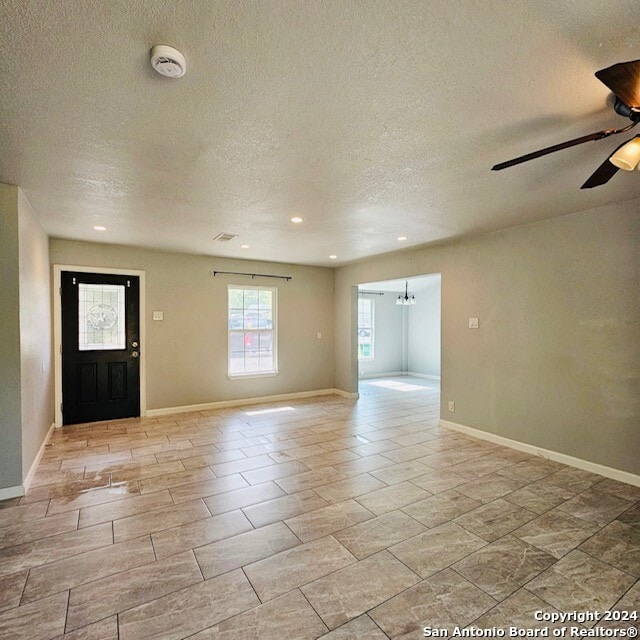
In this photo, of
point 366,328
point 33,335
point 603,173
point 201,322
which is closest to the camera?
point 603,173

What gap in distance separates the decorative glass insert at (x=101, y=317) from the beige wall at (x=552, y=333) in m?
4.61

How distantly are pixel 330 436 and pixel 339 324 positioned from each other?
303 centimetres

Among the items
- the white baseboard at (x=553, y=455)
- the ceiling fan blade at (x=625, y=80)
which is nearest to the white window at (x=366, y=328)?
the white baseboard at (x=553, y=455)

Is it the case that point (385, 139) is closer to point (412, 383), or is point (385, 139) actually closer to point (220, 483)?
point (220, 483)

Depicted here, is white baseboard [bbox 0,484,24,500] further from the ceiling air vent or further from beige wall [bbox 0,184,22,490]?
the ceiling air vent

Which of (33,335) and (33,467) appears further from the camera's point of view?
(33,335)

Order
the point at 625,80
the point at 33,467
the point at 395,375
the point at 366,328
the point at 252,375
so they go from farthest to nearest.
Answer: the point at 395,375 < the point at 366,328 < the point at 252,375 < the point at 33,467 < the point at 625,80

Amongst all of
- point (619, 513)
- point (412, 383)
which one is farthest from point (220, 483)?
point (412, 383)

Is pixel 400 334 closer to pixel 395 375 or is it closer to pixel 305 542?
pixel 395 375

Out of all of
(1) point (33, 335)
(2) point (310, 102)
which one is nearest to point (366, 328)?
(1) point (33, 335)

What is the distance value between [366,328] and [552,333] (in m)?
5.84

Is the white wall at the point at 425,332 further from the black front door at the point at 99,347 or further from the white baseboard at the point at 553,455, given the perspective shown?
the black front door at the point at 99,347

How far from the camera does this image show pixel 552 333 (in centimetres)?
387

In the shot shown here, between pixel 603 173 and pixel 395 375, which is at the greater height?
pixel 603 173
